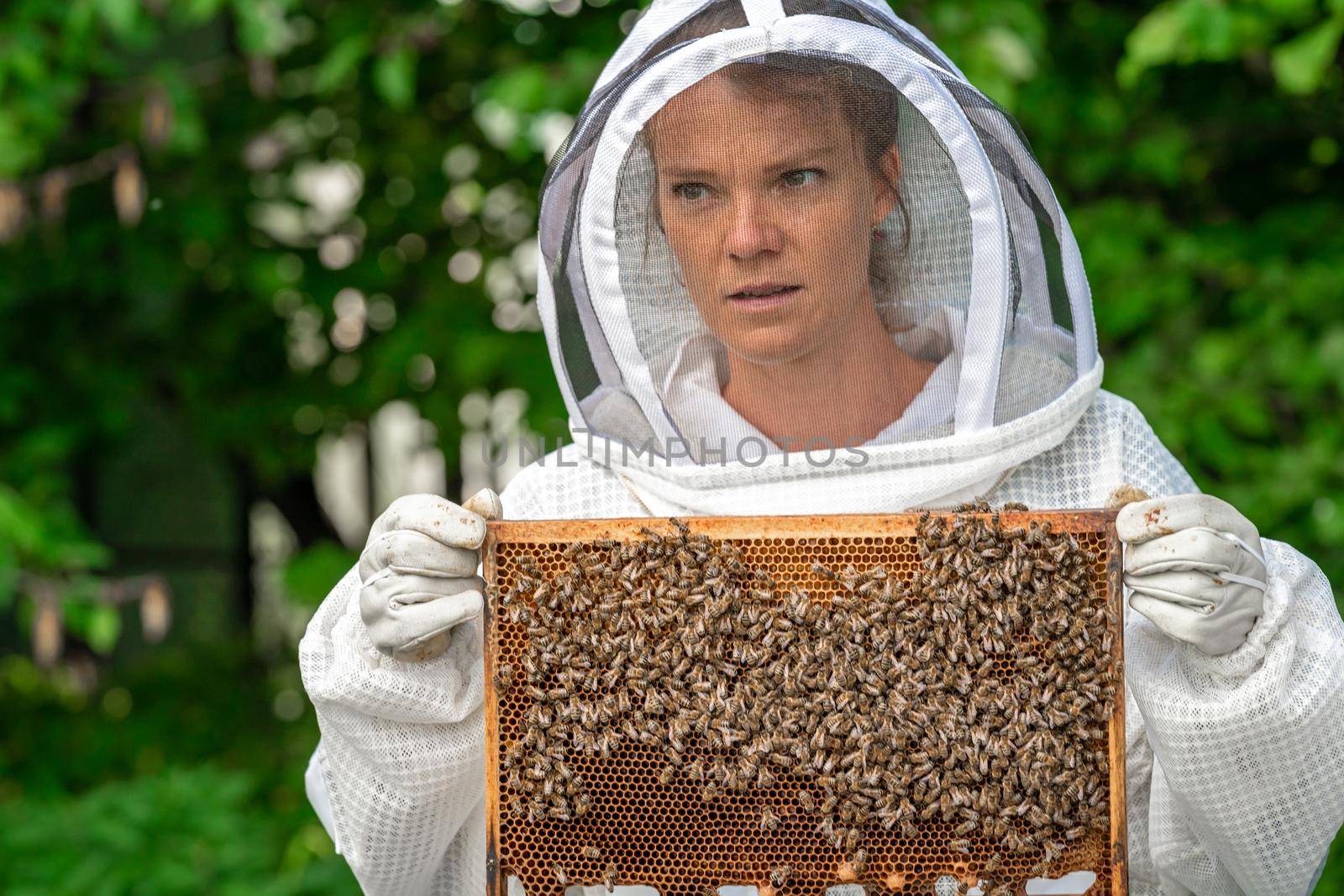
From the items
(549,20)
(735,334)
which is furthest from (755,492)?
(549,20)

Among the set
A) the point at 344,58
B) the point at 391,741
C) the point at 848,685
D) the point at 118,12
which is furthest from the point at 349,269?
the point at 848,685

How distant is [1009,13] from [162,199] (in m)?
3.47

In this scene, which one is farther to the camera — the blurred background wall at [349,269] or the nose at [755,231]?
the blurred background wall at [349,269]

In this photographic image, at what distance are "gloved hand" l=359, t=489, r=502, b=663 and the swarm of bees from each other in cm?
7

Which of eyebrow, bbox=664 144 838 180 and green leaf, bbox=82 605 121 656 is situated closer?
eyebrow, bbox=664 144 838 180

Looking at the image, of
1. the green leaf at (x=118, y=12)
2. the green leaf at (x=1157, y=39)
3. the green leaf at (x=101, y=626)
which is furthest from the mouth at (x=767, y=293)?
the green leaf at (x=101, y=626)

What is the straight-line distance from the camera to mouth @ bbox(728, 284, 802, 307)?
7.89 ft

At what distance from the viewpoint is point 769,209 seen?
237 centimetres

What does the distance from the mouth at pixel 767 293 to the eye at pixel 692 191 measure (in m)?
0.19

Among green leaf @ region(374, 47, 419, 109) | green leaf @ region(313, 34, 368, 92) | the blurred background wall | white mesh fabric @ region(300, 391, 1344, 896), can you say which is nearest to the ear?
white mesh fabric @ region(300, 391, 1344, 896)

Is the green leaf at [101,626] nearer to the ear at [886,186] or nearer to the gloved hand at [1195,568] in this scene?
the ear at [886,186]

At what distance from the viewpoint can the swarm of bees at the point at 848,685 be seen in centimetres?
199

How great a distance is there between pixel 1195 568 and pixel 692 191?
1.12 m

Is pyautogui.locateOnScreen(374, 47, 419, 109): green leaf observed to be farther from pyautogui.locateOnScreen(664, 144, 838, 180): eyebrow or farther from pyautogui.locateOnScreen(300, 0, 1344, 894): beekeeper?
pyautogui.locateOnScreen(664, 144, 838, 180): eyebrow
